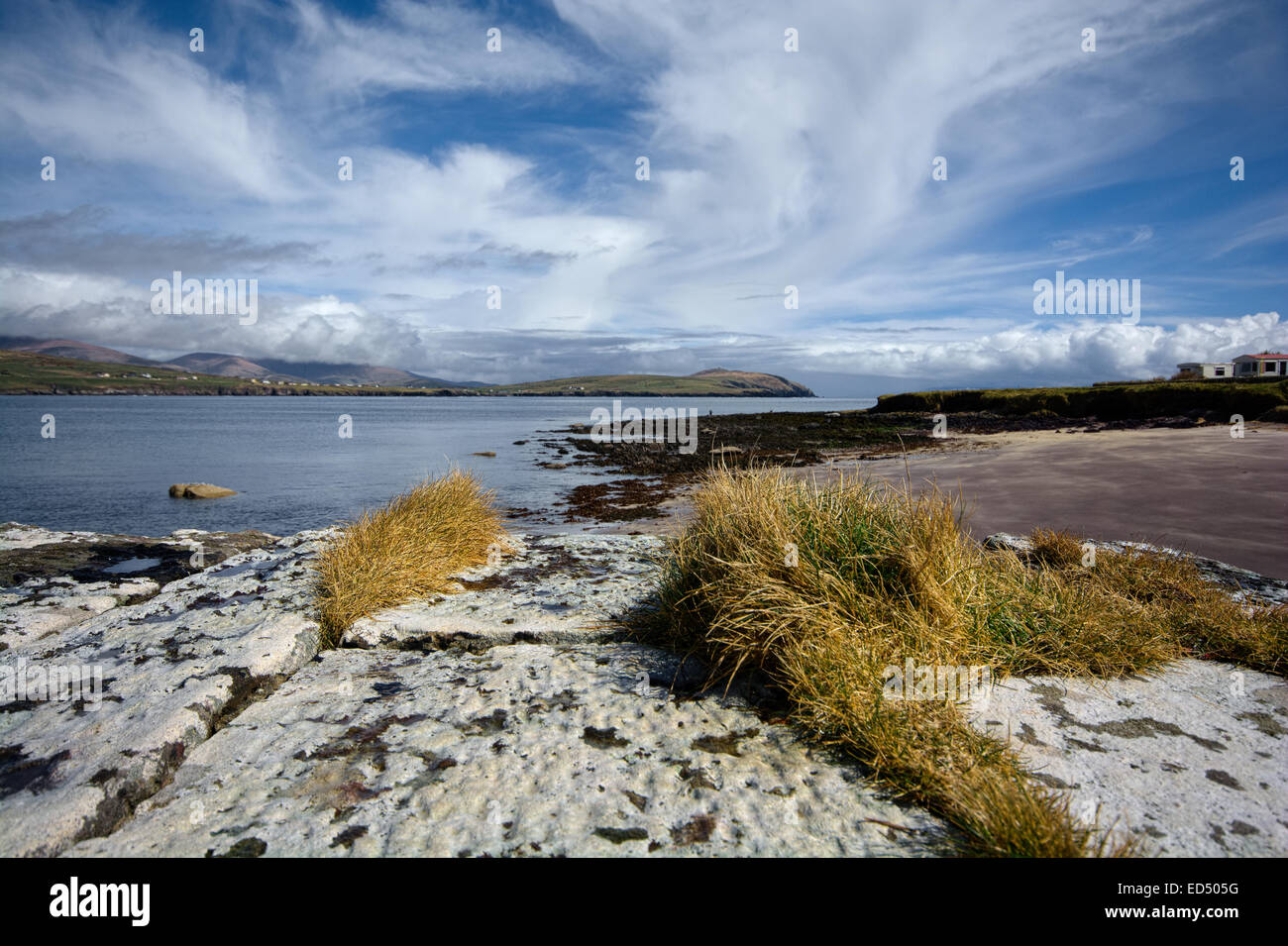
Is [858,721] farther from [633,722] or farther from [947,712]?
[633,722]

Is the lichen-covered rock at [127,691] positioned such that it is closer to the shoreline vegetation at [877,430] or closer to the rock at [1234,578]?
the rock at [1234,578]

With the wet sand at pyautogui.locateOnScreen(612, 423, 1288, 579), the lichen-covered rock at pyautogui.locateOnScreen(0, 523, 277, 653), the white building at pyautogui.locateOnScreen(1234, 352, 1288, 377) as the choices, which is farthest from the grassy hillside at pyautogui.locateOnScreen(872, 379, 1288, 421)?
the lichen-covered rock at pyautogui.locateOnScreen(0, 523, 277, 653)

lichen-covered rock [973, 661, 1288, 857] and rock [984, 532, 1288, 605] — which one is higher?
rock [984, 532, 1288, 605]

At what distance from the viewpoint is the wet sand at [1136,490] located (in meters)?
8.83

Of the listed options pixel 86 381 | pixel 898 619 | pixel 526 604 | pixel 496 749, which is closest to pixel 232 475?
pixel 526 604

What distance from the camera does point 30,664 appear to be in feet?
11.3

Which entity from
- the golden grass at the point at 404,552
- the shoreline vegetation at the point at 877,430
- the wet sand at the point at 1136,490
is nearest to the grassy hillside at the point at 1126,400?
the shoreline vegetation at the point at 877,430

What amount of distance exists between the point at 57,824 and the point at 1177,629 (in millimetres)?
5915

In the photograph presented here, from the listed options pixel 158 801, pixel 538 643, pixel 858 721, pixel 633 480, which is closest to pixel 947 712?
pixel 858 721

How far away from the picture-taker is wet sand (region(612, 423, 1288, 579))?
8.83 meters

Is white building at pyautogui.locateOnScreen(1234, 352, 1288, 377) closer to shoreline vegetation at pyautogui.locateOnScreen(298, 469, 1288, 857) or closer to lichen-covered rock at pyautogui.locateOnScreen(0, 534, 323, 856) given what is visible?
shoreline vegetation at pyautogui.locateOnScreen(298, 469, 1288, 857)

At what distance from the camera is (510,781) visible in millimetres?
2492

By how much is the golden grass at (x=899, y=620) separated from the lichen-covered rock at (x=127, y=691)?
7.68 feet

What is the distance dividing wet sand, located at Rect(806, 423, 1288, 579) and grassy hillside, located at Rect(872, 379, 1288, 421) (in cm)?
949
